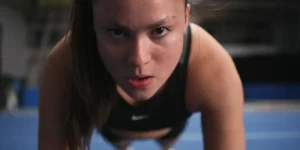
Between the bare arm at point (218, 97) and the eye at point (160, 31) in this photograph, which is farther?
the bare arm at point (218, 97)

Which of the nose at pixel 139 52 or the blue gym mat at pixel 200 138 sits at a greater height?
the nose at pixel 139 52

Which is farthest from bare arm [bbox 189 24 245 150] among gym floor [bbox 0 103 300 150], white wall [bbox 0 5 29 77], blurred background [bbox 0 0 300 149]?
white wall [bbox 0 5 29 77]

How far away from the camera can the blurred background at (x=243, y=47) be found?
3.20 metres

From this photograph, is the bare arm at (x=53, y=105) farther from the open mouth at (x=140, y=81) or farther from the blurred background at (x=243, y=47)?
the blurred background at (x=243, y=47)

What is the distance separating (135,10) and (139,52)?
0.05 meters

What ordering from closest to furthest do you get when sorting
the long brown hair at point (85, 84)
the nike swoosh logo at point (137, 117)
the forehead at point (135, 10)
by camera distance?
the forehead at point (135, 10) < the long brown hair at point (85, 84) < the nike swoosh logo at point (137, 117)

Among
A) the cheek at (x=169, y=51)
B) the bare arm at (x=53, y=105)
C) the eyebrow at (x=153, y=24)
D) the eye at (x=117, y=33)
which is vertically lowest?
the bare arm at (x=53, y=105)

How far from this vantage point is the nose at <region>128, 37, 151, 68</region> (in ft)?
1.31

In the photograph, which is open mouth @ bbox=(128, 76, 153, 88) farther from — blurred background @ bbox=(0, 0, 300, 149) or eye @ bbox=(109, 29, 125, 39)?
blurred background @ bbox=(0, 0, 300, 149)

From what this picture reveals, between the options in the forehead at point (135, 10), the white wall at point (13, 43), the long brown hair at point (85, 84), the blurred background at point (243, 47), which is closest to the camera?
the forehead at point (135, 10)

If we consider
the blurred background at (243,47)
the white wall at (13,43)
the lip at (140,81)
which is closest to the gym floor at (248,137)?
the blurred background at (243,47)

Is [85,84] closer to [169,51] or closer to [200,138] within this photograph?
[169,51]

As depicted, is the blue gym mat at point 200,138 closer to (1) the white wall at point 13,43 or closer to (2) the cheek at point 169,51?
(2) the cheek at point 169,51

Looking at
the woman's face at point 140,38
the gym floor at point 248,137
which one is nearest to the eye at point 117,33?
the woman's face at point 140,38
